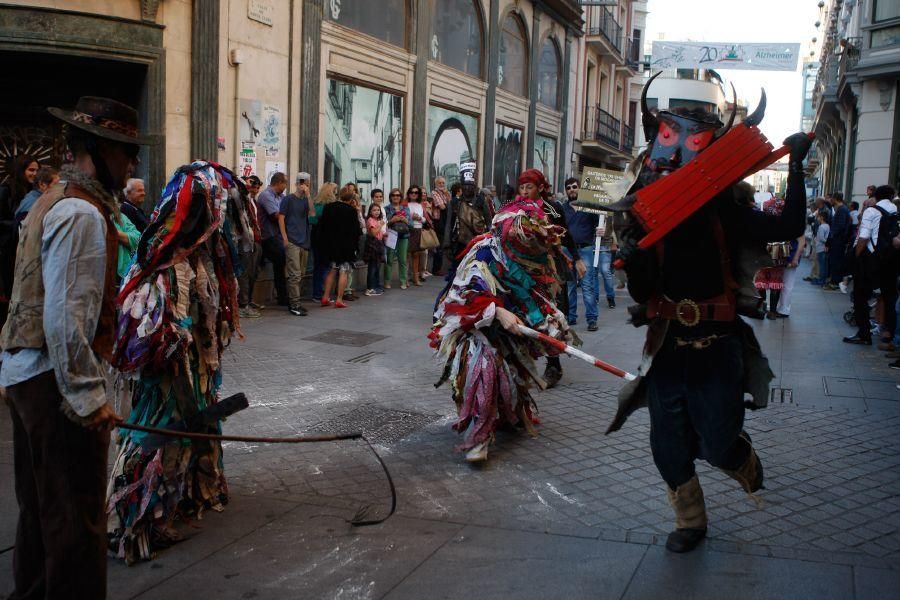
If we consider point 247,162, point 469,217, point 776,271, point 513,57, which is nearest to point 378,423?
point 247,162

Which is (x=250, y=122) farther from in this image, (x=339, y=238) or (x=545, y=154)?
(x=545, y=154)

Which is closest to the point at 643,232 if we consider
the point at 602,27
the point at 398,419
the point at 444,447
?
the point at 444,447

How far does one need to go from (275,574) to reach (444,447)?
206cm

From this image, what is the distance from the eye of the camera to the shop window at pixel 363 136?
14.4 m

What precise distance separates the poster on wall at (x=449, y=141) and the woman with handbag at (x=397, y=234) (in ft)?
12.9

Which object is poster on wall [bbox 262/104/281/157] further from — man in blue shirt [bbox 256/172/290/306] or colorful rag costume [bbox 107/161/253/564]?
colorful rag costume [bbox 107/161/253/564]

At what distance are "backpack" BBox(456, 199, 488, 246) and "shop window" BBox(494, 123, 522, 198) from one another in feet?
29.8

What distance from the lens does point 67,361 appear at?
278 centimetres

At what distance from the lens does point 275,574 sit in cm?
370

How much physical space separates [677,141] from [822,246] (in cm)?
1536

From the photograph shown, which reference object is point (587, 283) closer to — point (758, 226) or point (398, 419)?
point (398, 419)

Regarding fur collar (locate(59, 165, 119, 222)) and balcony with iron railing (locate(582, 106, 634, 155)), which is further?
balcony with iron railing (locate(582, 106, 634, 155))

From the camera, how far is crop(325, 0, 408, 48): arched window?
47.0ft

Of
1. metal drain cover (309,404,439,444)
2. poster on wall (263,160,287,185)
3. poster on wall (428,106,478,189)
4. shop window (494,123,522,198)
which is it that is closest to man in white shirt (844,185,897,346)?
metal drain cover (309,404,439,444)
